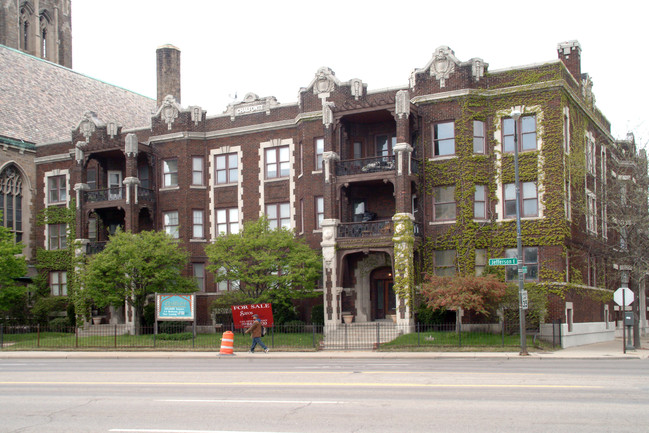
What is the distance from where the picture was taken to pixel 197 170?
44125mm

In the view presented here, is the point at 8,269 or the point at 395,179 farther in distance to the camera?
the point at 8,269

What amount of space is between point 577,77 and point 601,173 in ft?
21.7

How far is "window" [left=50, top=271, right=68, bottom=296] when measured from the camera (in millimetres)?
47188

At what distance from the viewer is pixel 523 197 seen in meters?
36.2

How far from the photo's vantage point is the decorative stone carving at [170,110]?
4416 centimetres

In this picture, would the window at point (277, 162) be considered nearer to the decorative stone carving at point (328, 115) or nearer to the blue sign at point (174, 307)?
the decorative stone carving at point (328, 115)

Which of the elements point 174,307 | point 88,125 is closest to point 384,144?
point 174,307

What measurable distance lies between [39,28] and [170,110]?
39434mm

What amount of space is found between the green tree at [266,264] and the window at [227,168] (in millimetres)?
6086

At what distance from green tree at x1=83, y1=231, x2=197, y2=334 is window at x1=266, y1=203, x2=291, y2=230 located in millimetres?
5449

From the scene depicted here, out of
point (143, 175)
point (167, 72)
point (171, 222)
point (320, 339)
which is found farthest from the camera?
point (167, 72)

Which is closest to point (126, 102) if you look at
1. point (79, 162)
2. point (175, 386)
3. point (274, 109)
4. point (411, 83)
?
point (79, 162)

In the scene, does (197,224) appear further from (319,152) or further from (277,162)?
(319,152)

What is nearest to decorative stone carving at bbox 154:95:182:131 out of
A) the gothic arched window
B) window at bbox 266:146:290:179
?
window at bbox 266:146:290:179
